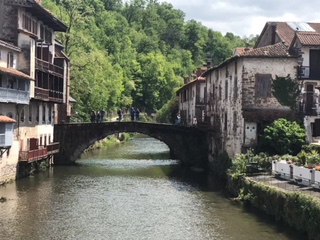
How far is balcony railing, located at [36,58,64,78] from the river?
11074 mm

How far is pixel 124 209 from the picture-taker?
40.5m

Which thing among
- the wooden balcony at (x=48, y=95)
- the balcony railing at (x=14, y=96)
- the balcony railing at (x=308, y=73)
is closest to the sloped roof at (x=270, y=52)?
the balcony railing at (x=308, y=73)

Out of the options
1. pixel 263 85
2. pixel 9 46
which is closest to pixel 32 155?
pixel 9 46

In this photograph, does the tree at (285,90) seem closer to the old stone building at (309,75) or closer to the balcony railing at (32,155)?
the old stone building at (309,75)

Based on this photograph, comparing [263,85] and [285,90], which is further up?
[263,85]

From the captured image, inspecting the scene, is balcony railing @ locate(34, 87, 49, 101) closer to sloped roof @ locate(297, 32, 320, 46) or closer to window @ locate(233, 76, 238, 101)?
window @ locate(233, 76, 238, 101)

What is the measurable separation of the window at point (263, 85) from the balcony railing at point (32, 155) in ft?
74.0

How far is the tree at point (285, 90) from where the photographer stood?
5228 centimetres

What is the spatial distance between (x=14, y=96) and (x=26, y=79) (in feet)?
9.35

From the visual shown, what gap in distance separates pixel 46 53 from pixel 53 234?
1303 inches

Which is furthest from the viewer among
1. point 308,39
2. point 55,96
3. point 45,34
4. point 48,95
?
point 55,96

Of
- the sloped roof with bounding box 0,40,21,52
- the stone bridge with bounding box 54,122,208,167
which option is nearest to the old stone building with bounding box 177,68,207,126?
the stone bridge with bounding box 54,122,208,167

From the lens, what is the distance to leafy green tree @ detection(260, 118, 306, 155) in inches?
1933

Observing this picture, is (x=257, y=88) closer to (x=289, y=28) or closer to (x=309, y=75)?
(x=309, y=75)
